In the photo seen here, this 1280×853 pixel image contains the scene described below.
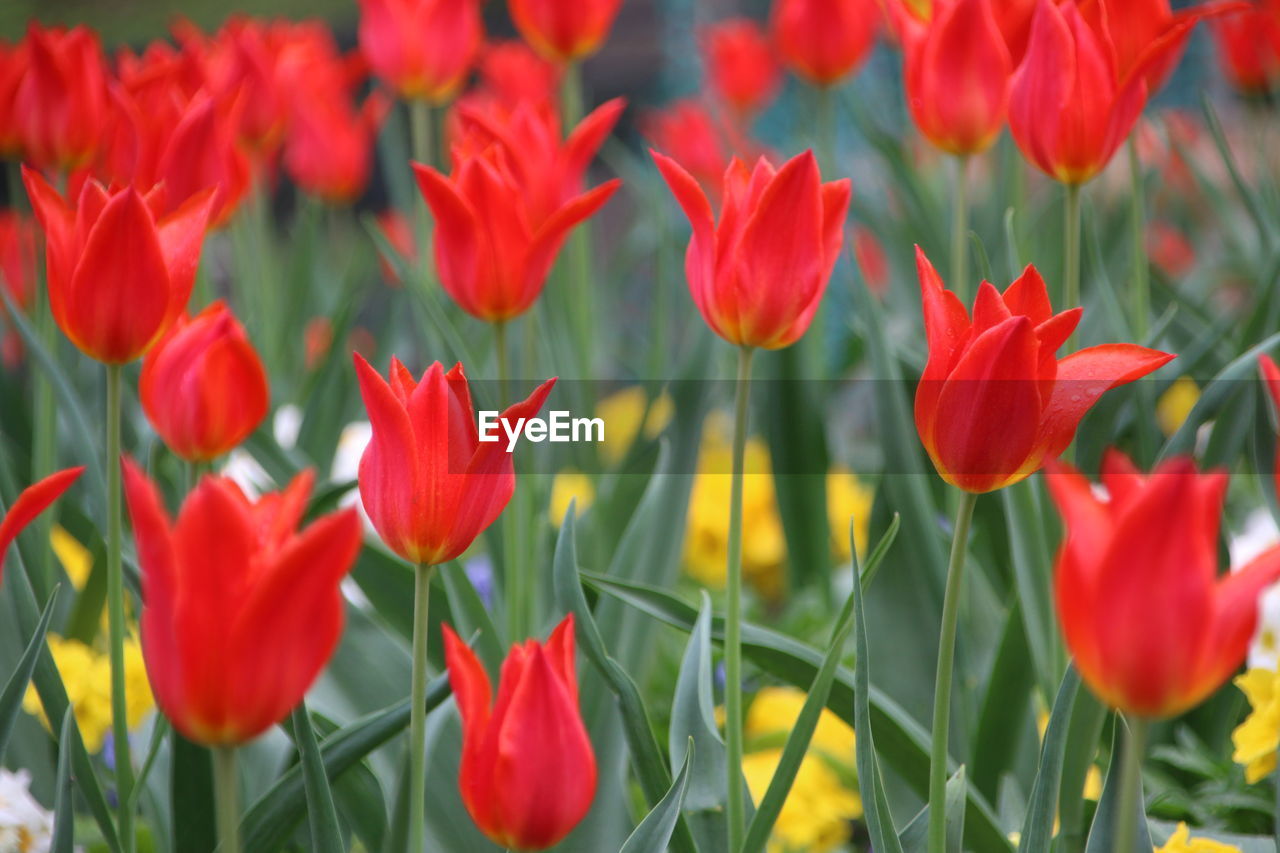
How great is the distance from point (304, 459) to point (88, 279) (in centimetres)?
51

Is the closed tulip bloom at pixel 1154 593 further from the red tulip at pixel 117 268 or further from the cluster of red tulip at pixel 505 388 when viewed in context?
the red tulip at pixel 117 268

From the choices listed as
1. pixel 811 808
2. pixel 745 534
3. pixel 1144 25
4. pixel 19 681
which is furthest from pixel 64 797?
pixel 745 534

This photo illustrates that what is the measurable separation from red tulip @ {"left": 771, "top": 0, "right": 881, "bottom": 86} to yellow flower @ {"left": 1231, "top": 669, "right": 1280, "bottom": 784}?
32.1 inches

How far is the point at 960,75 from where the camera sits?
2.74 ft

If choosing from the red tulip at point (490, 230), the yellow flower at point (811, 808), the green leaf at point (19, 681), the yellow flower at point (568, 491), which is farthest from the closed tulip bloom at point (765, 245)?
the yellow flower at point (568, 491)

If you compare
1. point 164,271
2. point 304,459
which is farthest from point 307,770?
point 304,459

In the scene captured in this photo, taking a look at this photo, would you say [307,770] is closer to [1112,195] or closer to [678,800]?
[678,800]

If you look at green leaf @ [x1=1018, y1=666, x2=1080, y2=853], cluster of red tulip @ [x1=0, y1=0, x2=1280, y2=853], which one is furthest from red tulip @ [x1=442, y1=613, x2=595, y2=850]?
green leaf @ [x1=1018, y1=666, x2=1080, y2=853]

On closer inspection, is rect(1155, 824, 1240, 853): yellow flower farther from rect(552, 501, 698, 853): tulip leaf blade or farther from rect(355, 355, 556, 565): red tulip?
rect(355, 355, 556, 565): red tulip

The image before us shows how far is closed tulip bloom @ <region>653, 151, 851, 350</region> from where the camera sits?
0.60 m

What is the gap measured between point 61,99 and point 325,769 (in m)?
0.65

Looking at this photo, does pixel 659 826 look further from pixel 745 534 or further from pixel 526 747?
pixel 745 534

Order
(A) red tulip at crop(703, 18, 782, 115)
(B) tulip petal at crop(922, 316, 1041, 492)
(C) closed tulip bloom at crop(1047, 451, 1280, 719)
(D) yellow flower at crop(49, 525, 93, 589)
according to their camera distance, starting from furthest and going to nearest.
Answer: (A) red tulip at crop(703, 18, 782, 115) → (D) yellow flower at crop(49, 525, 93, 589) → (B) tulip petal at crop(922, 316, 1041, 492) → (C) closed tulip bloom at crop(1047, 451, 1280, 719)

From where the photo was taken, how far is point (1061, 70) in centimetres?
72
